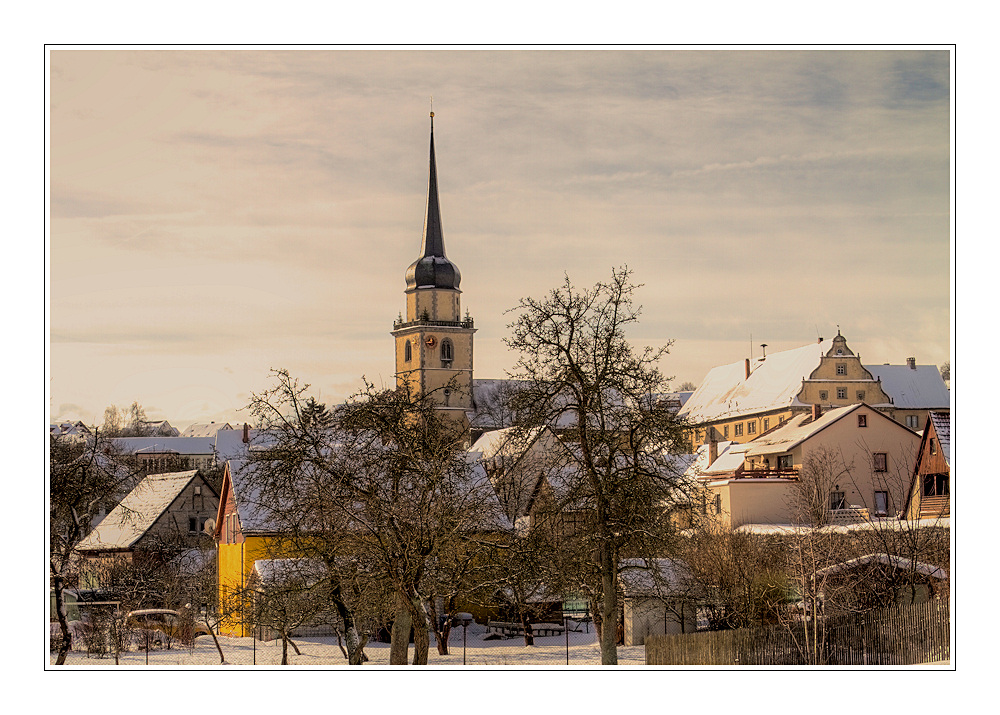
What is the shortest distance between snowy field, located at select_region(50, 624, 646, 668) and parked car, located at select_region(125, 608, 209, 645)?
28 centimetres

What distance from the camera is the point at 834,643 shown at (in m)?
16.7

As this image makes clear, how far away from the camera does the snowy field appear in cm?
1886

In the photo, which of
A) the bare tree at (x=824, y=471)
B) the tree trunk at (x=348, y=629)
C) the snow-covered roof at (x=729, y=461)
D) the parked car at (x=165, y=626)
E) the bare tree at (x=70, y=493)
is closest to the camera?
the tree trunk at (x=348, y=629)

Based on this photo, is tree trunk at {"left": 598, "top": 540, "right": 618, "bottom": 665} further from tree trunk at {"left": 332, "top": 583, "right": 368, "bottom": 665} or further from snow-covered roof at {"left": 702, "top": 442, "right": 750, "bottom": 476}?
snow-covered roof at {"left": 702, "top": 442, "right": 750, "bottom": 476}

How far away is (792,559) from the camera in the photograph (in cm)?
2031

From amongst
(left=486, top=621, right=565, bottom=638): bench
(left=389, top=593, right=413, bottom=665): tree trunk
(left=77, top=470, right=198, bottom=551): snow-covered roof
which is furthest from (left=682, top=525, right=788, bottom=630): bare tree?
(left=77, top=470, right=198, bottom=551): snow-covered roof

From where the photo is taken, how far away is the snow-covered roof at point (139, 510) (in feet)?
91.7

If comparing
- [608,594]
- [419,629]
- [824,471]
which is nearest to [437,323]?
[824,471]

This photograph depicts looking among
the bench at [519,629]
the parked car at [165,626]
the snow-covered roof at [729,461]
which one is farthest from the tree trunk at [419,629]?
the snow-covered roof at [729,461]

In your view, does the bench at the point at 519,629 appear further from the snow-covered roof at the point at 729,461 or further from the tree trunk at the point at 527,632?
the snow-covered roof at the point at 729,461

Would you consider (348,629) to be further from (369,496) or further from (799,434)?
(799,434)

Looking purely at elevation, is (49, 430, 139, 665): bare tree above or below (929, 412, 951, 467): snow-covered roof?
below

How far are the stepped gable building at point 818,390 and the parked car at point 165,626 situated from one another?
131 ft
